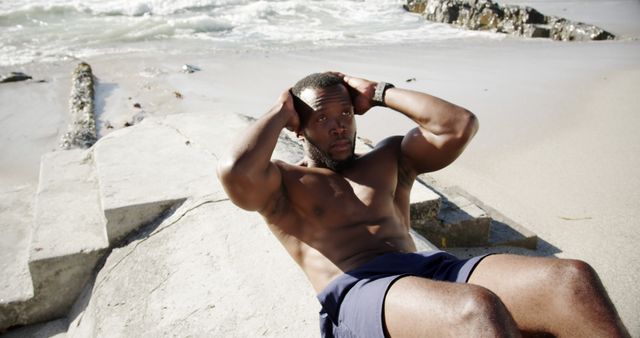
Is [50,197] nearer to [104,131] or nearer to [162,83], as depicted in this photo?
[104,131]

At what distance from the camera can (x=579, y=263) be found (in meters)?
1.98

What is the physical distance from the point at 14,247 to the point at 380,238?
275cm

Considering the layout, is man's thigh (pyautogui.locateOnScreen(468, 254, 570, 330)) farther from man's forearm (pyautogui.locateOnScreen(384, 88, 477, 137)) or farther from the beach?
the beach

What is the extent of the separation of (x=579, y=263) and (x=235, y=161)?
4.80 ft

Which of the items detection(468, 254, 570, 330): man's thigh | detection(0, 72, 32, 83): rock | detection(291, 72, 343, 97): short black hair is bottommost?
detection(0, 72, 32, 83): rock

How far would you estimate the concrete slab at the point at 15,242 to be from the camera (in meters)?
3.33

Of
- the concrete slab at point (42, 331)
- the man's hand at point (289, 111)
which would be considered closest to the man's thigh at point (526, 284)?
the man's hand at point (289, 111)

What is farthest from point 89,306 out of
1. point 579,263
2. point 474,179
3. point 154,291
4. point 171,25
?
point 171,25

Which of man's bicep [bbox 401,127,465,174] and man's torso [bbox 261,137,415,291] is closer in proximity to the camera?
man's torso [bbox 261,137,415,291]

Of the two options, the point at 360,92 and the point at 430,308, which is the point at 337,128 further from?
the point at 430,308

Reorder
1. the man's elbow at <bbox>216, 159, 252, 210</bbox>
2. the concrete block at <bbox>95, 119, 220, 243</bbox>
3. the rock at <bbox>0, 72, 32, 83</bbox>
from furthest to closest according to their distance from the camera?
the rock at <bbox>0, 72, 32, 83</bbox> → the concrete block at <bbox>95, 119, 220, 243</bbox> → the man's elbow at <bbox>216, 159, 252, 210</bbox>

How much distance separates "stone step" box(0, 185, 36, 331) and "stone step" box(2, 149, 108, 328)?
6cm

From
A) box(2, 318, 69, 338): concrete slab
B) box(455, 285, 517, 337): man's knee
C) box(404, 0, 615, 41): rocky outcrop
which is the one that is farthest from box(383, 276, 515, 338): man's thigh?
box(404, 0, 615, 41): rocky outcrop

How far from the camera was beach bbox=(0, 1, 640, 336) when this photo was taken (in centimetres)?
443
